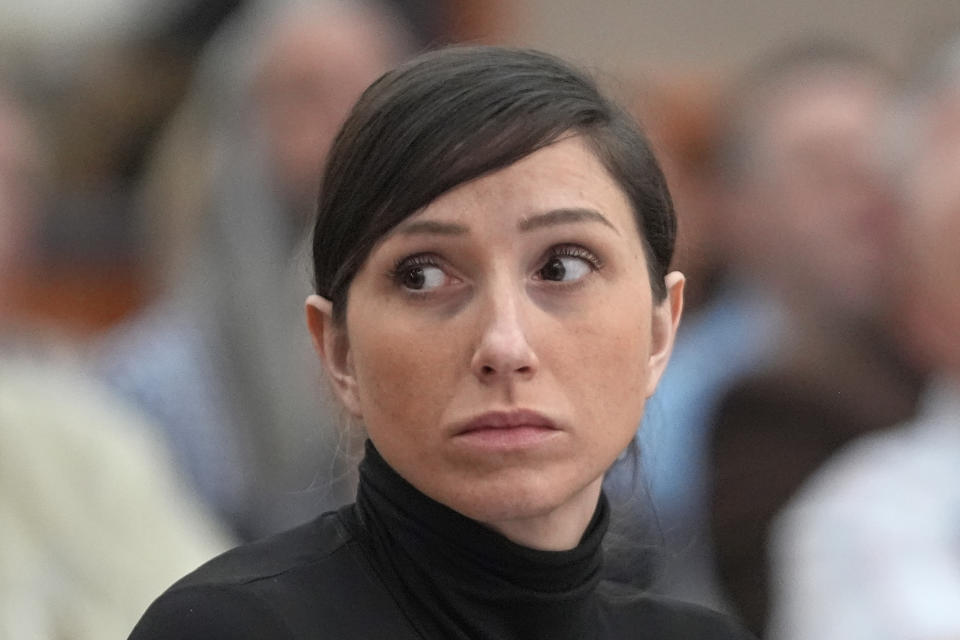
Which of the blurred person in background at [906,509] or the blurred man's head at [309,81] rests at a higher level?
the blurred man's head at [309,81]

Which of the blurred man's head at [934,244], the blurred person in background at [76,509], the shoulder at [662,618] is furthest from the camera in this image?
the blurred man's head at [934,244]

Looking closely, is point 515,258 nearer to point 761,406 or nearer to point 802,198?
point 761,406

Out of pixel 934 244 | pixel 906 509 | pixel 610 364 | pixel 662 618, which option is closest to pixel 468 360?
pixel 610 364

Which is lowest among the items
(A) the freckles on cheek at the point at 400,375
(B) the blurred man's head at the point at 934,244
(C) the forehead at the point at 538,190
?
(B) the blurred man's head at the point at 934,244

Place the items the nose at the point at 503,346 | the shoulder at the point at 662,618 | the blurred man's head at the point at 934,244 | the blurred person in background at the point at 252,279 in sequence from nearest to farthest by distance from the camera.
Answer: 1. the nose at the point at 503,346
2. the shoulder at the point at 662,618
3. the blurred man's head at the point at 934,244
4. the blurred person in background at the point at 252,279

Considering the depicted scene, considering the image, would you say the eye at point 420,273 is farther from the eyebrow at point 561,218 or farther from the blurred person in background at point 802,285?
the blurred person in background at point 802,285

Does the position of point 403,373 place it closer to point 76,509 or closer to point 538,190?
point 538,190

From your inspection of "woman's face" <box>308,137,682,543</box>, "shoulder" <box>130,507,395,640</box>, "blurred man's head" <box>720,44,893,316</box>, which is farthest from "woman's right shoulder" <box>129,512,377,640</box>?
"blurred man's head" <box>720,44,893,316</box>

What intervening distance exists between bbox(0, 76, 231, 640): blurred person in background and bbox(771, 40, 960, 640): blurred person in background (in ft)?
3.24

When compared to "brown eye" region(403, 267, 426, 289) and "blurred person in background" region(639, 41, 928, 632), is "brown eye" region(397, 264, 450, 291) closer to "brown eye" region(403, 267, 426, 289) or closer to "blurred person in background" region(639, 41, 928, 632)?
"brown eye" region(403, 267, 426, 289)

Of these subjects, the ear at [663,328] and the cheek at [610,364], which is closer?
the cheek at [610,364]

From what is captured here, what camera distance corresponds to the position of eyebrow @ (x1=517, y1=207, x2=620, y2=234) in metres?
1.81

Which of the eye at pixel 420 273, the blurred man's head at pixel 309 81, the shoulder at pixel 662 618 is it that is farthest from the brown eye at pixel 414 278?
the blurred man's head at pixel 309 81

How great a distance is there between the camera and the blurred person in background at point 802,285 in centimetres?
347
